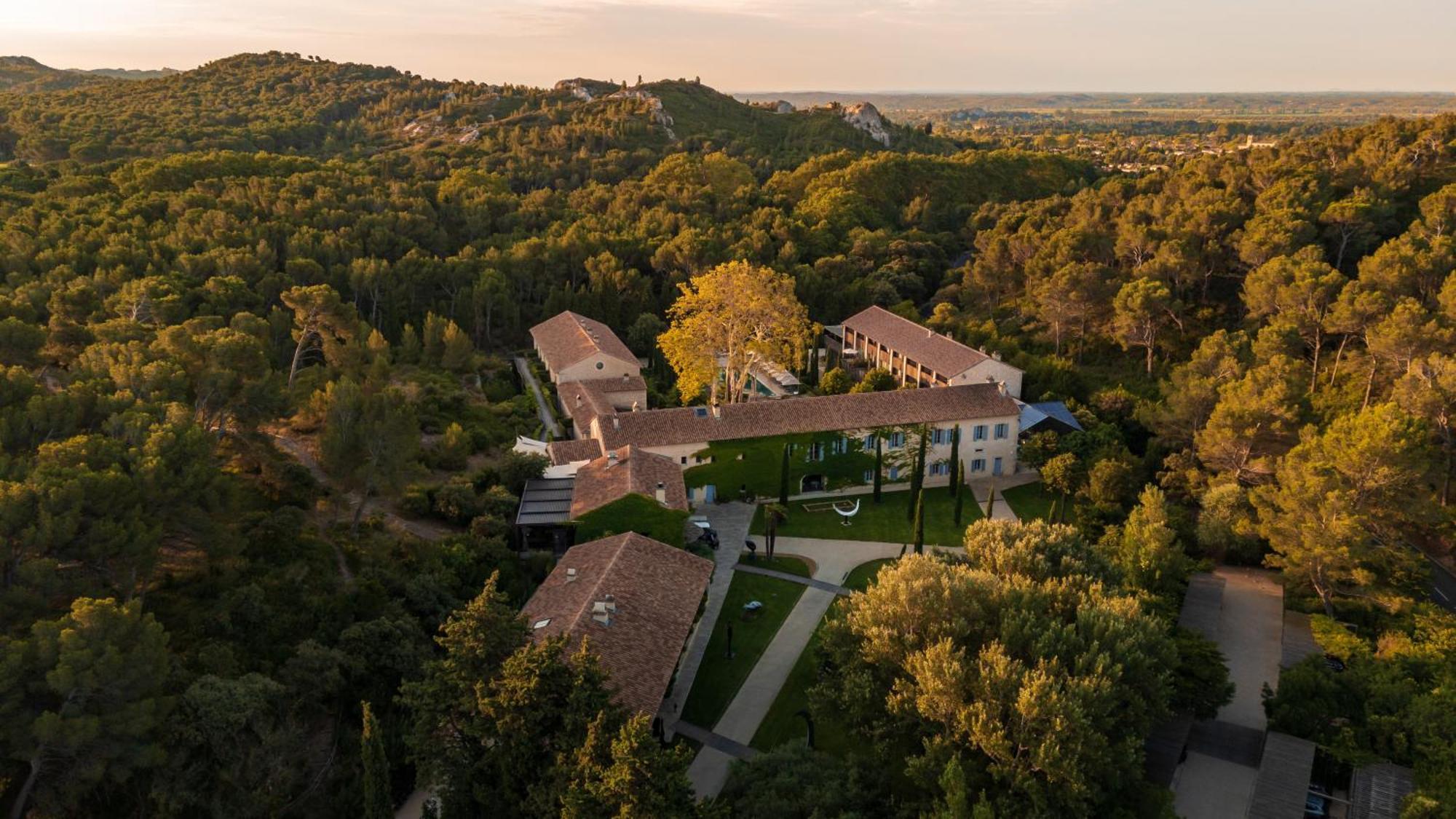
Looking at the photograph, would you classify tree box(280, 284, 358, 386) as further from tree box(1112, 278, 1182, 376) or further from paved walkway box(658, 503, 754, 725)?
tree box(1112, 278, 1182, 376)

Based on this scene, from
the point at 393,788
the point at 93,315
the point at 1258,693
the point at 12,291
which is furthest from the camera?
the point at 12,291

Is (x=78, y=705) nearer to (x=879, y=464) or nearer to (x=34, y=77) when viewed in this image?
(x=879, y=464)

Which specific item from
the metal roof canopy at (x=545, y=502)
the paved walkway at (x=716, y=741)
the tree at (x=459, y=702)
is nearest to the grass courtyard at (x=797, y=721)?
the paved walkway at (x=716, y=741)

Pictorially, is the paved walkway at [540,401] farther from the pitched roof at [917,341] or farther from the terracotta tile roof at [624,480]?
the pitched roof at [917,341]

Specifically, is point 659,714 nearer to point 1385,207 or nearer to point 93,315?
point 93,315

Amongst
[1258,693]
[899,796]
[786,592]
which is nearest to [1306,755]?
[1258,693]

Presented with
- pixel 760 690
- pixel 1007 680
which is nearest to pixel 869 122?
pixel 760 690
